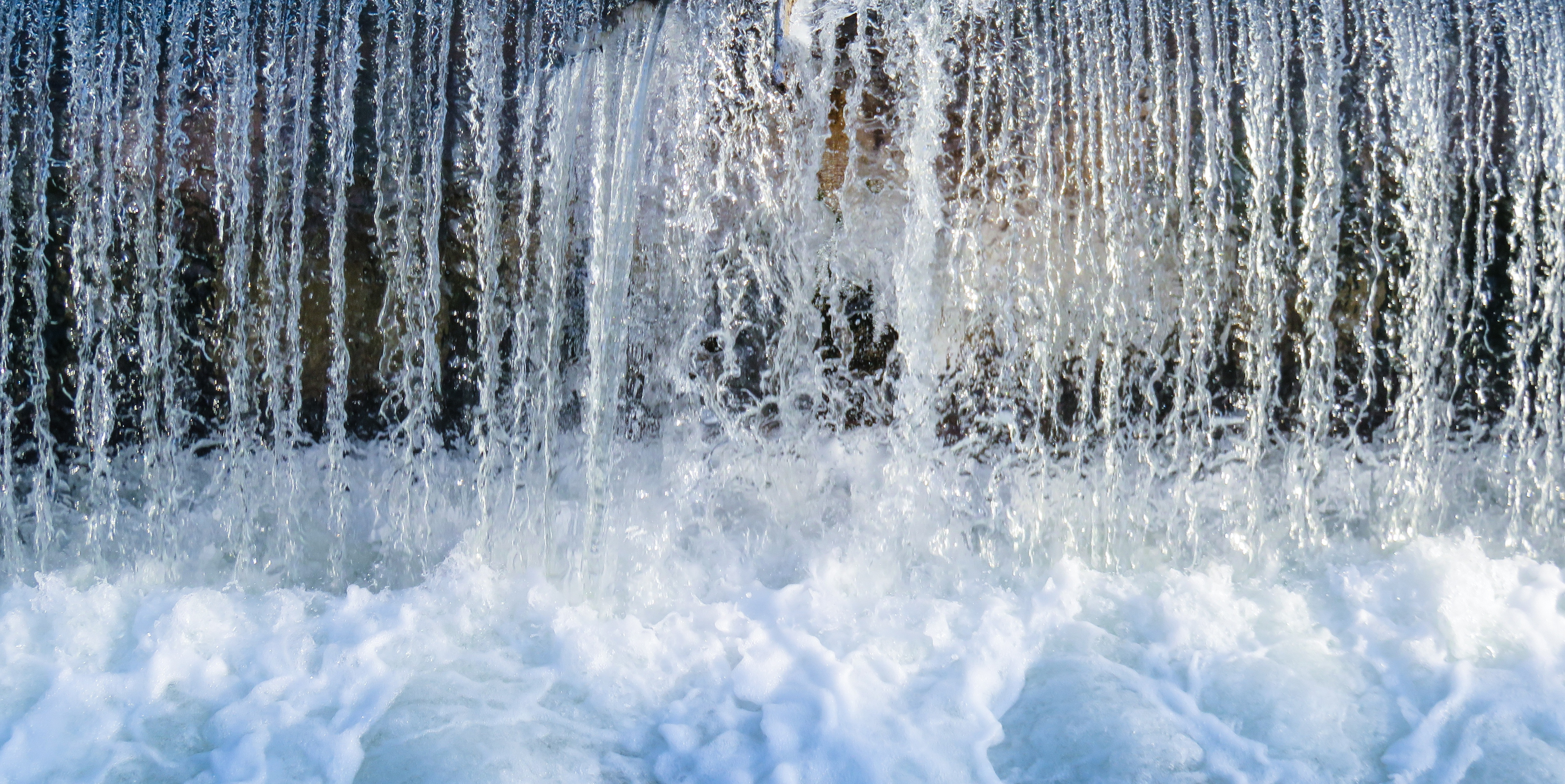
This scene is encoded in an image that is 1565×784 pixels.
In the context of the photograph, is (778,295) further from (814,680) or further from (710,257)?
(814,680)

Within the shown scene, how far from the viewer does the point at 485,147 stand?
142 inches

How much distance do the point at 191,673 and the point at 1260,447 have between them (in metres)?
3.47

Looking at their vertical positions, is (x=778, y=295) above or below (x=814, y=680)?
above

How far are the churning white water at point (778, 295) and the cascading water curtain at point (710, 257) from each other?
1cm

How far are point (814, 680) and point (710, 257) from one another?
4.98 ft

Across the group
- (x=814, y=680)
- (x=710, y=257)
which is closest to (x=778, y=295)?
(x=710, y=257)

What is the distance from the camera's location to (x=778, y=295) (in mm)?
3701

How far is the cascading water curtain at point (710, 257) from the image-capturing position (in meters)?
3.57

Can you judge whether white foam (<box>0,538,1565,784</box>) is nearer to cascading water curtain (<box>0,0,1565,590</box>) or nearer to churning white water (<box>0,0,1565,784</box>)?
churning white water (<box>0,0,1565,784</box>)

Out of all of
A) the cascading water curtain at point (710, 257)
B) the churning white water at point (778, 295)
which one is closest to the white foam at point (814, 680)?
the churning white water at point (778, 295)

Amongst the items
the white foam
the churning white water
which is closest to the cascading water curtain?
the churning white water

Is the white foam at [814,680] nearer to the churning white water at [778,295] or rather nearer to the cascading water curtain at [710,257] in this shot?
the churning white water at [778,295]

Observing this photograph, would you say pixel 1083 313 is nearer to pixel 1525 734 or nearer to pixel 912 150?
pixel 912 150

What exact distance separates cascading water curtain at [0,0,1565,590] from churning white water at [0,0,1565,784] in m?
0.01
